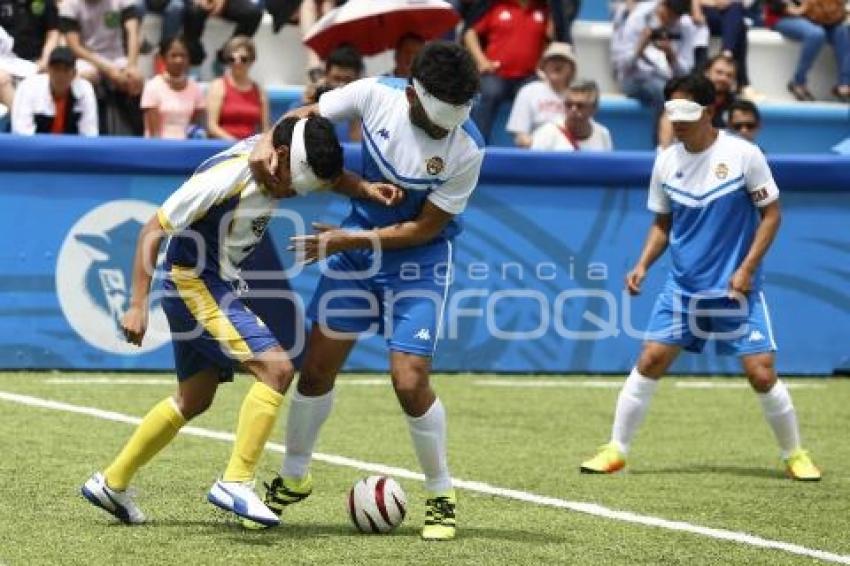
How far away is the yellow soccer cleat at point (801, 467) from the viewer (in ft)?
33.2

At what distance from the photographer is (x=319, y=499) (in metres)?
9.02

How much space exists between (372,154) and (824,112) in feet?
34.5

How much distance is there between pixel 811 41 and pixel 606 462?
953 cm

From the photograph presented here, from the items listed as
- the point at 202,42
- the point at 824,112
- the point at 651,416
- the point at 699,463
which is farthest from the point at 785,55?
the point at 699,463

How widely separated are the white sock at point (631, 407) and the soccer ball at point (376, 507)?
2.32 metres

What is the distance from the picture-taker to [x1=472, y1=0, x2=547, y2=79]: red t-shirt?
16.5 m

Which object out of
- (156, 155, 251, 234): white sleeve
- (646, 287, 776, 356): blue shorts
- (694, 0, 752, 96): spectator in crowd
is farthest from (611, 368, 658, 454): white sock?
(694, 0, 752, 96): spectator in crowd

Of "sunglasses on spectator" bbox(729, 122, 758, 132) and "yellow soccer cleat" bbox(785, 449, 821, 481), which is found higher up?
"sunglasses on spectator" bbox(729, 122, 758, 132)

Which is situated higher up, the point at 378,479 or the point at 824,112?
the point at 378,479

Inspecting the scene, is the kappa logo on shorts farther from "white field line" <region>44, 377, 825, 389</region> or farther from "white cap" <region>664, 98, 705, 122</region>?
"white field line" <region>44, 377, 825, 389</region>

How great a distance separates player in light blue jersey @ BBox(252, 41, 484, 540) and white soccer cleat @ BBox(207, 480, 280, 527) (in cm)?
53

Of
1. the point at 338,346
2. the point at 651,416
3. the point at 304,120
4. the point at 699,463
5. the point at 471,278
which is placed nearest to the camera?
the point at 304,120

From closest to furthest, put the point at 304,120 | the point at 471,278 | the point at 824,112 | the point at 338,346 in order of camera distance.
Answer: the point at 304,120 → the point at 338,346 → the point at 471,278 → the point at 824,112

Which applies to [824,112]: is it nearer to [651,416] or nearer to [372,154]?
[651,416]
